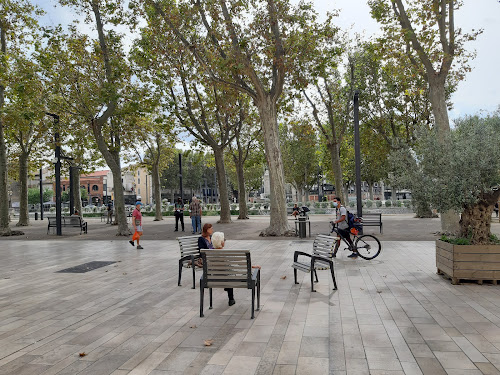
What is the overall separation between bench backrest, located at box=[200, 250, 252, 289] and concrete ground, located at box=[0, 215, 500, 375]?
47 cm

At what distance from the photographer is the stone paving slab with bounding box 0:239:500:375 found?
3.92 metres

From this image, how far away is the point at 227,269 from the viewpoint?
561 cm

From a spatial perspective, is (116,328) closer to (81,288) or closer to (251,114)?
(81,288)

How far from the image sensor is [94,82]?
19.1 m

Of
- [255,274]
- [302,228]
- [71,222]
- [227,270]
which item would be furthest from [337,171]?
[227,270]

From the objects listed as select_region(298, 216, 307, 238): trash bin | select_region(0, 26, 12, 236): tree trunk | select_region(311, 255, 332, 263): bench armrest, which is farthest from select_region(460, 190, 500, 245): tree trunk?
select_region(0, 26, 12, 236): tree trunk

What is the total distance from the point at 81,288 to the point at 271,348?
4.90 m

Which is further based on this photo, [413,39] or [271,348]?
[413,39]

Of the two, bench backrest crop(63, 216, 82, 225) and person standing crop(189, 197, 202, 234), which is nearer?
person standing crop(189, 197, 202, 234)

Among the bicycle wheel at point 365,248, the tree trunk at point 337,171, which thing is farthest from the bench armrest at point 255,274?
the tree trunk at point 337,171

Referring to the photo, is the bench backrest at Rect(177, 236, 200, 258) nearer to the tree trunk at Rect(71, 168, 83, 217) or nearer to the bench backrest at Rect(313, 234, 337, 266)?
the bench backrest at Rect(313, 234, 337, 266)

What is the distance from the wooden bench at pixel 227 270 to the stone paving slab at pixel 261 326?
446 mm

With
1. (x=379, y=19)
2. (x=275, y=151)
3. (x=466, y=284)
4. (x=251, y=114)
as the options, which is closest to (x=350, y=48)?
(x=251, y=114)

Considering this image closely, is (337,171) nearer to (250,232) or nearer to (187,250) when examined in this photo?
(250,232)
